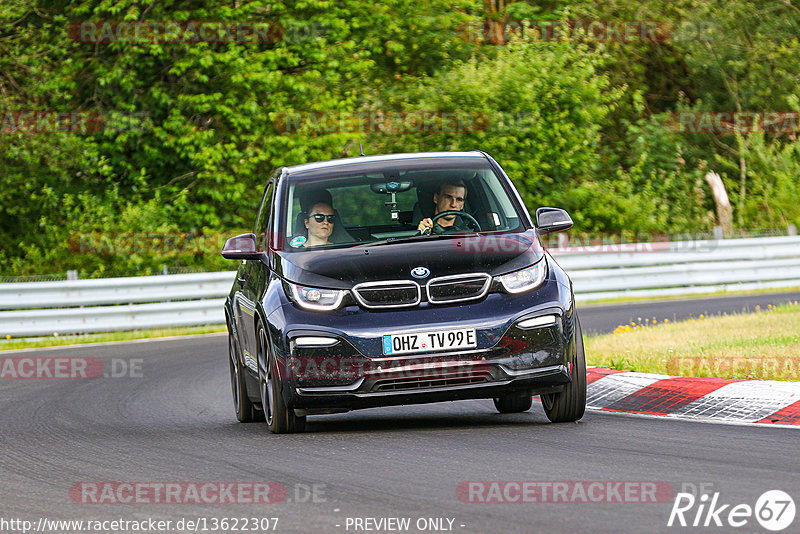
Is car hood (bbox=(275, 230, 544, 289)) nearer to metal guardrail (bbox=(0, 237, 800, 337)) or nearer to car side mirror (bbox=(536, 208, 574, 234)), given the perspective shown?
car side mirror (bbox=(536, 208, 574, 234))

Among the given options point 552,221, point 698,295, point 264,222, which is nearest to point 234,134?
point 698,295

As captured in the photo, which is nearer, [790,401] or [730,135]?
[790,401]

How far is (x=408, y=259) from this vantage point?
8.34 metres

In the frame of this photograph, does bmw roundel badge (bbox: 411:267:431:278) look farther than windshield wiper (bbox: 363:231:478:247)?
No

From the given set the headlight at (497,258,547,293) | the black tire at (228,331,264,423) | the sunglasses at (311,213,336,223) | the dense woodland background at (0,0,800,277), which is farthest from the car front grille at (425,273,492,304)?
the dense woodland background at (0,0,800,277)

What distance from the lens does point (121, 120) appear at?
29.7 metres

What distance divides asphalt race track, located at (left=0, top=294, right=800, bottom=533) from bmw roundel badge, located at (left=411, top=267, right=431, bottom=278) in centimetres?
94

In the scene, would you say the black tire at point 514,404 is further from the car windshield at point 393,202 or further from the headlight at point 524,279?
the headlight at point 524,279

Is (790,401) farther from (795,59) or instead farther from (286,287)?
(795,59)

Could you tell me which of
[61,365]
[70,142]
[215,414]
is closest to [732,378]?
[215,414]

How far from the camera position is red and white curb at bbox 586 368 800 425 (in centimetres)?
840

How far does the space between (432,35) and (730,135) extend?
374 inches

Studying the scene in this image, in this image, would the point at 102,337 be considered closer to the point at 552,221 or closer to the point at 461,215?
the point at 461,215

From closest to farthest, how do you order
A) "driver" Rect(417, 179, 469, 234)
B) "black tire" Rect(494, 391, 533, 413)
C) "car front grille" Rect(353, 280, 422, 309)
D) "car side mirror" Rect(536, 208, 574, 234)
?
1. "car front grille" Rect(353, 280, 422, 309)
2. "car side mirror" Rect(536, 208, 574, 234)
3. "driver" Rect(417, 179, 469, 234)
4. "black tire" Rect(494, 391, 533, 413)
